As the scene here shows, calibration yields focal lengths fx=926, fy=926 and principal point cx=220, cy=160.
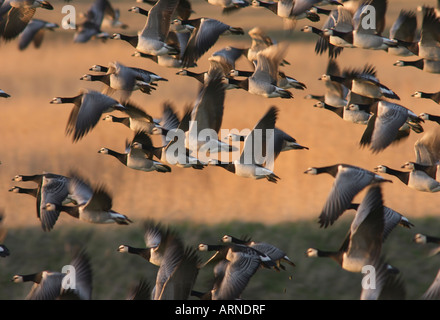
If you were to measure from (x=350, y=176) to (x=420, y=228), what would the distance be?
118 inches

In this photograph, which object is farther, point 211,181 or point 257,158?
point 211,181

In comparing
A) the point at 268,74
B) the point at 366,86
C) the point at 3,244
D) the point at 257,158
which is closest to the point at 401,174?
the point at 366,86

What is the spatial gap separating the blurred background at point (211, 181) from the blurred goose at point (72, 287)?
8.26ft

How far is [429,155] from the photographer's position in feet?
52.5

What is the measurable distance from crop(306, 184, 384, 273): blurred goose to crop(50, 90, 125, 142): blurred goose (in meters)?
4.77

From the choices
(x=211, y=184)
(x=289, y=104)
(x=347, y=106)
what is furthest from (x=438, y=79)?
(x=211, y=184)

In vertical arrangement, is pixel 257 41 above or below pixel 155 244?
above

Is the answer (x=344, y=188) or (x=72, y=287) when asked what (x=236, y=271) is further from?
(x=72, y=287)

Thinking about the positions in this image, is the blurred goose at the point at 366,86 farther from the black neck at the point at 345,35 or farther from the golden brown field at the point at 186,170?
the golden brown field at the point at 186,170

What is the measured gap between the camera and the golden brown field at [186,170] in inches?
697

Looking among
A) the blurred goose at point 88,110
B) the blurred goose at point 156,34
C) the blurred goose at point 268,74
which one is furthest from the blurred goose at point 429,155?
the blurred goose at point 88,110

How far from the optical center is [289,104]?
21.1 m

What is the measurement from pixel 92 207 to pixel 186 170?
13.3 ft

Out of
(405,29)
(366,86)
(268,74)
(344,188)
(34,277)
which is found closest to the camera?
(344,188)
